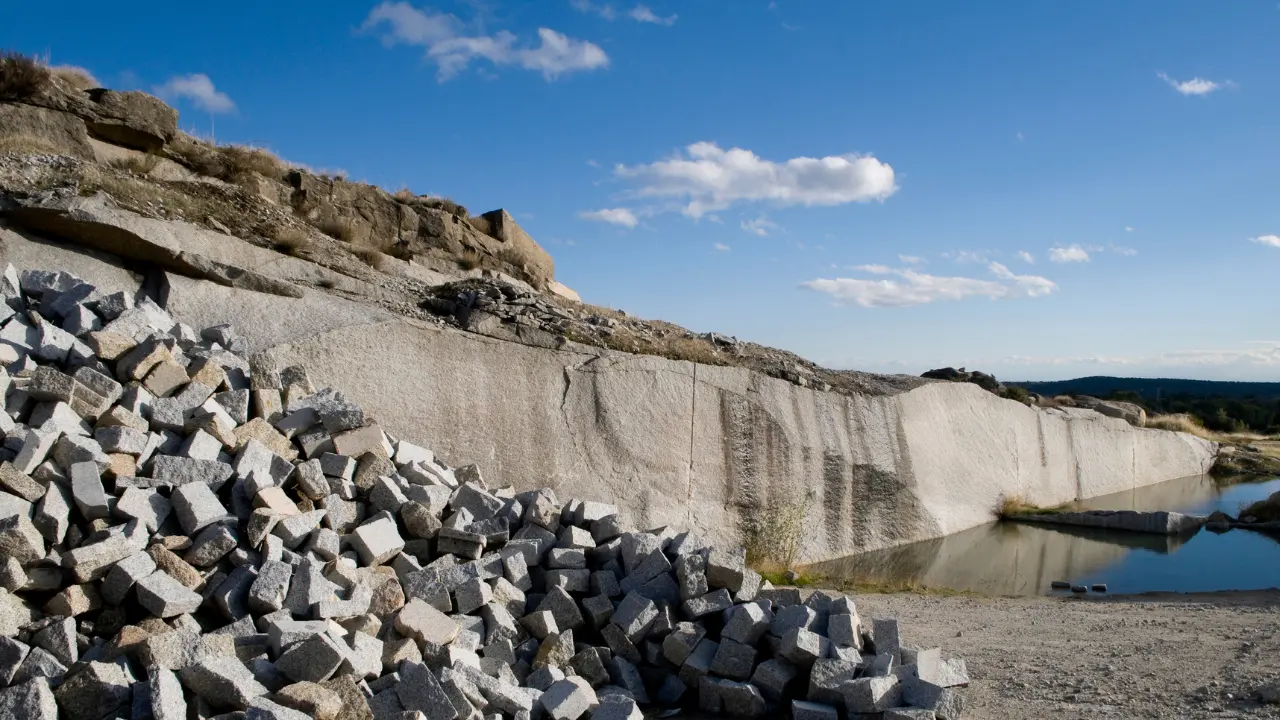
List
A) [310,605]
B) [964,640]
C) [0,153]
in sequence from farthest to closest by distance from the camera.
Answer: [0,153], [964,640], [310,605]

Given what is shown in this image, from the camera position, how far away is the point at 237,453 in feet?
15.5

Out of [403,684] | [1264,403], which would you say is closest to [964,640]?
[403,684]

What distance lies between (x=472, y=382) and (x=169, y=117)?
15.6 ft

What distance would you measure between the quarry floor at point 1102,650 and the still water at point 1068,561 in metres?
1.19

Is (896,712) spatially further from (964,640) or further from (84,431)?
(84,431)

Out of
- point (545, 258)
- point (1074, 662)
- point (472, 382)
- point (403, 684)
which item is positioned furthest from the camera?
point (545, 258)

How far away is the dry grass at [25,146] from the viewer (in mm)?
7049

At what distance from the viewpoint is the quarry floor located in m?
4.13

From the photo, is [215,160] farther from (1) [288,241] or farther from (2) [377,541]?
(2) [377,541]

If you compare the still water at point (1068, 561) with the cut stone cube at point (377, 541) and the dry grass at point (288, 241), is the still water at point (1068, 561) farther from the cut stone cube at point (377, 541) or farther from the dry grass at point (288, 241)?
the dry grass at point (288, 241)

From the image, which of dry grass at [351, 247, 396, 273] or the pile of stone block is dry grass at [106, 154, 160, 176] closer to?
dry grass at [351, 247, 396, 273]

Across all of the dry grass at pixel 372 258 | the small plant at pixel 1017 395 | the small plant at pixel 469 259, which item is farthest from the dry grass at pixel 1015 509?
the dry grass at pixel 372 258

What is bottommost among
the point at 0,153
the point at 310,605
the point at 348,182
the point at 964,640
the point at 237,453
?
the point at 964,640

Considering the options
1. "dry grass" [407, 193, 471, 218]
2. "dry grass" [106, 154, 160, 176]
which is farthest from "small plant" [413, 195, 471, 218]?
"dry grass" [106, 154, 160, 176]
